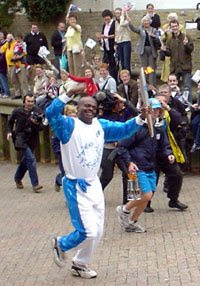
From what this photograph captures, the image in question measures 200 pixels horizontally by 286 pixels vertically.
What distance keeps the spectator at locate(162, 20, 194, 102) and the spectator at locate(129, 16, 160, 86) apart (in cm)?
71

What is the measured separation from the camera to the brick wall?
20688mm

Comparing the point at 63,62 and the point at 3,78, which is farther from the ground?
the point at 63,62

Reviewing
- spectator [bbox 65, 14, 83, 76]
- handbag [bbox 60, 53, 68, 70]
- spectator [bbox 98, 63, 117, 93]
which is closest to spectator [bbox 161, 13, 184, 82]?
spectator [bbox 98, 63, 117, 93]

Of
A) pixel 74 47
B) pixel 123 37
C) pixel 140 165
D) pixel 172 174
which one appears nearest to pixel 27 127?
pixel 172 174

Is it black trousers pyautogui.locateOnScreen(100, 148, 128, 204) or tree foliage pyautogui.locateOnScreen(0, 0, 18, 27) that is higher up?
tree foliage pyautogui.locateOnScreen(0, 0, 18, 27)

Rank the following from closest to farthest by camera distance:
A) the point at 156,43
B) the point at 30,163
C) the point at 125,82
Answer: the point at 30,163, the point at 125,82, the point at 156,43

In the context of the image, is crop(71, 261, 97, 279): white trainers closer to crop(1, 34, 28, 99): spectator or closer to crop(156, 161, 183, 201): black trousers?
crop(156, 161, 183, 201): black trousers

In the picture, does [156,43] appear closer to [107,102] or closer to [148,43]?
[148,43]

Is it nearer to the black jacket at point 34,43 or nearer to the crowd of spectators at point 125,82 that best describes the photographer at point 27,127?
the crowd of spectators at point 125,82

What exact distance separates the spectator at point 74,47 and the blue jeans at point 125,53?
3.56 feet

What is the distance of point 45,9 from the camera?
84.4 ft

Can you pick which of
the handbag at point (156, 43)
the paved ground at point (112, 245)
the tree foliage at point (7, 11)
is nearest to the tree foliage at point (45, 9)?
the tree foliage at point (7, 11)

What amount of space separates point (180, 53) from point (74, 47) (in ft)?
11.2

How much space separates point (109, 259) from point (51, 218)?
2.89m
